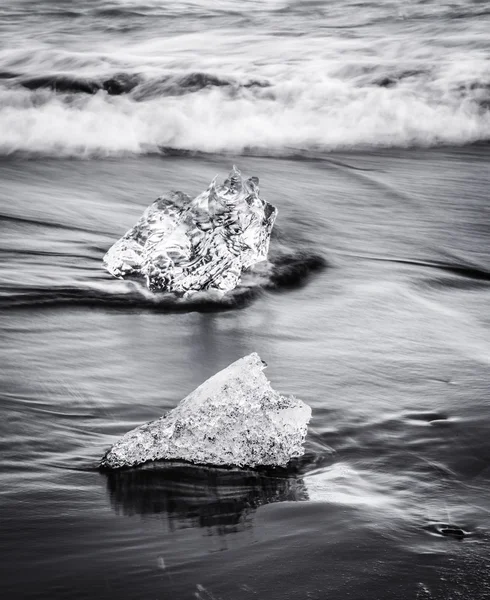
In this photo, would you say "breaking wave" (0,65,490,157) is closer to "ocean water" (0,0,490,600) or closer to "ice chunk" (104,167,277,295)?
"ocean water" (0,0,490,600)

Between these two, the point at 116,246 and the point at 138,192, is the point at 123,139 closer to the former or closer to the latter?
the point at 138,192

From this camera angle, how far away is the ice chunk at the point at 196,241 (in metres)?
4.41

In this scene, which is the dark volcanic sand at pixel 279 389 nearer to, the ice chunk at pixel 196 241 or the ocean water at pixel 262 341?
the ocean water at pixel 262 341

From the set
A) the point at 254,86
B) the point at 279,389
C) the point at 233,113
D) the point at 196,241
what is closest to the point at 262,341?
the point at 279,389

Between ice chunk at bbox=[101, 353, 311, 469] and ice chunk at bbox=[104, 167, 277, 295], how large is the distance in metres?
1.79

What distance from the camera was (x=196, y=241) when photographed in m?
4.50

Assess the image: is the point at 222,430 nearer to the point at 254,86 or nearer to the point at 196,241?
the point at 196,241

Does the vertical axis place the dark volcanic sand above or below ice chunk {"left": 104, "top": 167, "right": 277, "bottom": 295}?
below

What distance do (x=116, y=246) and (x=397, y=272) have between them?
172cm

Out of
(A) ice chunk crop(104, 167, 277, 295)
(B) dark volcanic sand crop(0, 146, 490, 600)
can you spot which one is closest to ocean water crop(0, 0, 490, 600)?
(B) dark volcanic sand crop(0, 146, 490, 600)

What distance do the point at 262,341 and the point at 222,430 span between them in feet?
4.35

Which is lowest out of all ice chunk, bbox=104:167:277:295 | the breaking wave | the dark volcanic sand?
the dark volcanic sand

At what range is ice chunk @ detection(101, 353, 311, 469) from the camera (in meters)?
2.61

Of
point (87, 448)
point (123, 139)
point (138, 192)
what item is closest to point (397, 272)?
point (138, 192)
